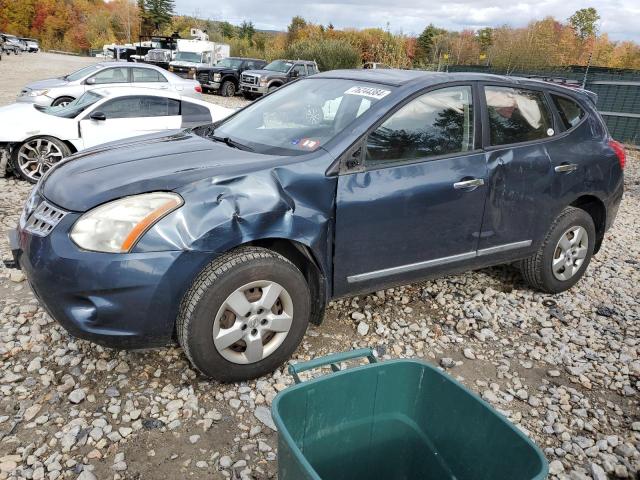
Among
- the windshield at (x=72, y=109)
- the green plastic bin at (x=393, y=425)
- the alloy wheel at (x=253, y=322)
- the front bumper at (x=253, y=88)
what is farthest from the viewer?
the front bumper at (x=253, y=88)

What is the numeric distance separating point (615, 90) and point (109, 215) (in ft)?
49.5

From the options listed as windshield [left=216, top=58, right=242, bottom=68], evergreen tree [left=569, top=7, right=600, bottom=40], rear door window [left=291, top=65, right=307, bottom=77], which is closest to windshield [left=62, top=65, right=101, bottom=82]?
windshield [left=216, top=58, right=242, bottom=68]

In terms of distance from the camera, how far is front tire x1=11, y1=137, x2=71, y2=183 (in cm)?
662

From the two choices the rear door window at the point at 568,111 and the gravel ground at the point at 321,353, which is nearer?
the gravel ground at the point at 321,353

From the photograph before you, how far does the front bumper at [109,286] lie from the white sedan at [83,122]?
191 inches

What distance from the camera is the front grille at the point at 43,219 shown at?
2512mm

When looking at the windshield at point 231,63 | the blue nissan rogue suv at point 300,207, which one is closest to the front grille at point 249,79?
the windshield at point 231,63

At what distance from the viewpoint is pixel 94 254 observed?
2387 millimetres

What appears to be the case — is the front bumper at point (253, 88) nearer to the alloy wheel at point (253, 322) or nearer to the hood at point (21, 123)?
the hood at point (21, 123)

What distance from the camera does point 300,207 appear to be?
276 cm

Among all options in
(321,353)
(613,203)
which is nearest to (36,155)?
(321,353)

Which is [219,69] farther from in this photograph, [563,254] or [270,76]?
[563,254]

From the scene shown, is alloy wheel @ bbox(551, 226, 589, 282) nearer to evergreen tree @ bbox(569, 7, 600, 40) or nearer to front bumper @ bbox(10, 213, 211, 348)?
front bumper @ bbox(10, 213, 211, 348)

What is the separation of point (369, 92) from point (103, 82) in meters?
11.3
